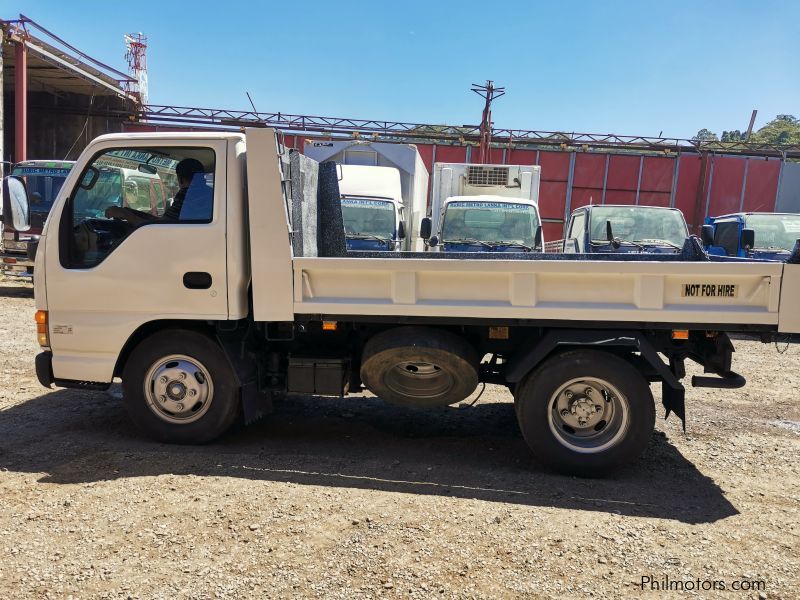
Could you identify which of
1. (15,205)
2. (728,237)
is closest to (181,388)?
(15,205)

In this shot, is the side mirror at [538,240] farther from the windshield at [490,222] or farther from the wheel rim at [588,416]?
the wheel rim at [588,416]

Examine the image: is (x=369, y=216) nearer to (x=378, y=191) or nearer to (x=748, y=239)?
(x=378, y=191)

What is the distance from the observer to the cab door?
423 centimetres

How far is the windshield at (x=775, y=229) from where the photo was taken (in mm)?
10102

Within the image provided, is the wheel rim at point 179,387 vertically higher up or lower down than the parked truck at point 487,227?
lower down

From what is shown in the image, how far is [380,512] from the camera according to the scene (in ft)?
11.4

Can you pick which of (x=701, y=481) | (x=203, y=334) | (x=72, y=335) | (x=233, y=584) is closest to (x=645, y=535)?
(x=701, y=481)

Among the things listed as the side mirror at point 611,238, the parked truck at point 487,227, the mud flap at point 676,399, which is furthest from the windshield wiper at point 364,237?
the mud flap at point 676,399

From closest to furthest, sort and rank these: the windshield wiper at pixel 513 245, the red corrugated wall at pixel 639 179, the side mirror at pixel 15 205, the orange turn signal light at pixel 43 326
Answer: the side mirror at pixel 15 205, the orange turn signal light at pixel 43 326, the windshield wiper at pixel 513 245, the red corrugated wall at pixel 639 179

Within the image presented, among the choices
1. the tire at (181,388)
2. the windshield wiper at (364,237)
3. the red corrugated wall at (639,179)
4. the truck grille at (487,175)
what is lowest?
the tire at (181,388)

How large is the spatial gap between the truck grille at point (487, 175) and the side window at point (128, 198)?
8530 millimetres

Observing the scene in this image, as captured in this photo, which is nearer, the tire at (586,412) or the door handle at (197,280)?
the tire at (586,412)

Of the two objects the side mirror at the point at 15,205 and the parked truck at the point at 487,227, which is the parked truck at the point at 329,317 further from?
the parked truck at the point at 487,227

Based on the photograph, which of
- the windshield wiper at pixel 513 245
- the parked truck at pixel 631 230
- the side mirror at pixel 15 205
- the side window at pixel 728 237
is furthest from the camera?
the side window at pixel 728 237
